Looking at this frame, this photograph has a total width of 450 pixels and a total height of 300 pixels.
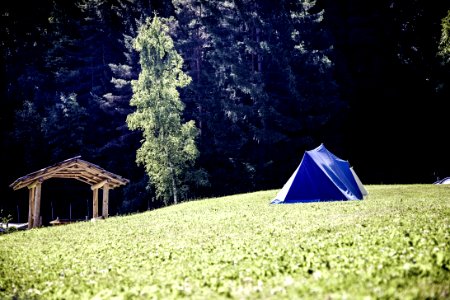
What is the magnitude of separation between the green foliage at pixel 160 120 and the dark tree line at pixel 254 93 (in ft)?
15.9

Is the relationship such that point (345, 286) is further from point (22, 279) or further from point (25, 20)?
point (25, 20)

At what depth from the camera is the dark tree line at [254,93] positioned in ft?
112

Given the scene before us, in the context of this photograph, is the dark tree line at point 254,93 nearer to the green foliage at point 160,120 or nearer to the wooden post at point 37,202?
the green foliage at point 160,120

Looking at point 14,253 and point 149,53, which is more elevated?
point 149,53

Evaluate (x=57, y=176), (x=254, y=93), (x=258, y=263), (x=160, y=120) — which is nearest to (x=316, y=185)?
(x=258, y=263)

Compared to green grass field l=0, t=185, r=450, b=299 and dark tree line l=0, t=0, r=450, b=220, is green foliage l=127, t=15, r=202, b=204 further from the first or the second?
green grass field l=0, t=185, r=450, b=299

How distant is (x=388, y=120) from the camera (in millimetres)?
36406

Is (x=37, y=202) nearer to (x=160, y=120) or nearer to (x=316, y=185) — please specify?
(x=160, y=120)

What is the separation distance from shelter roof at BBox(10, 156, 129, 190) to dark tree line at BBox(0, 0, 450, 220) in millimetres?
12685

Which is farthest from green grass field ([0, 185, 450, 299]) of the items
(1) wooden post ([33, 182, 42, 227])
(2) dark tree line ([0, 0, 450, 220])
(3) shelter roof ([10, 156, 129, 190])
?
(2) dark tree line ([0, 0, 450, 220])

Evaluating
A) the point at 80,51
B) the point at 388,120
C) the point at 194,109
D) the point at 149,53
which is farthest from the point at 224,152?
the point at 80,51

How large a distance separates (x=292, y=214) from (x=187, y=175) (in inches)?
713

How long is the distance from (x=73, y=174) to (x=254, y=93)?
1949cm

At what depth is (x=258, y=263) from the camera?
5.40 metres
